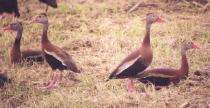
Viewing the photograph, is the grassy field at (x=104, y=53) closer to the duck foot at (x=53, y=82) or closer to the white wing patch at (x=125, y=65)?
the duck foot at (x=53, y=82)

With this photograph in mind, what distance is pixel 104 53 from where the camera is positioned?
348 inches

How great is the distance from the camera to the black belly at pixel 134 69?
6.97 meters

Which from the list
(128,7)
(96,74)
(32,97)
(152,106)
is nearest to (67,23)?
(128,7)

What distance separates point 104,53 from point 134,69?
1.91m

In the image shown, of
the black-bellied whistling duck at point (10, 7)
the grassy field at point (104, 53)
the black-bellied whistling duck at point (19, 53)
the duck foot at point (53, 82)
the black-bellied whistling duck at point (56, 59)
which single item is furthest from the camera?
the black-bellied whistling duck at point (10, 7)

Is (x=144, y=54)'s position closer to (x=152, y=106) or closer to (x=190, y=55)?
(x=152, y=106)

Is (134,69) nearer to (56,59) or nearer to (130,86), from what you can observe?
(130,86)

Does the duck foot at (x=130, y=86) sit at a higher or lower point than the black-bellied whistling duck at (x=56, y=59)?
lower

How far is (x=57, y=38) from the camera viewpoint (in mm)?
9820

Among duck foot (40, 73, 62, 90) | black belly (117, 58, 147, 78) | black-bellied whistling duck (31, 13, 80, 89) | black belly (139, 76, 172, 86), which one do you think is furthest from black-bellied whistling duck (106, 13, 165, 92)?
duck foot (40, 73, 62, 90)

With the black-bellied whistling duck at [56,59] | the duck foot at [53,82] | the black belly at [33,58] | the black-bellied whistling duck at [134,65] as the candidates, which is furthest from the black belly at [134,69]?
the black belly at [33,58]

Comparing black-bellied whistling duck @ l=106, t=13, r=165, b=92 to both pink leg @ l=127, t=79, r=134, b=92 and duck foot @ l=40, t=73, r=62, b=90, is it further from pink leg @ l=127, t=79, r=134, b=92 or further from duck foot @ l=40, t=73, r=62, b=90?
duck foot @ l=40, t=73, r=62, b=90

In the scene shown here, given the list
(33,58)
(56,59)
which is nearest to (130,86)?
(56,59)

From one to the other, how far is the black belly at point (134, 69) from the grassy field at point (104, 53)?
0.76ft
